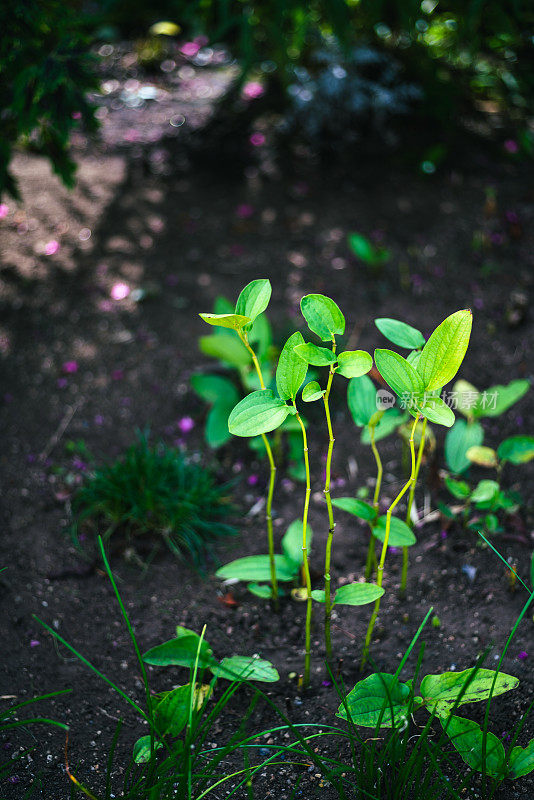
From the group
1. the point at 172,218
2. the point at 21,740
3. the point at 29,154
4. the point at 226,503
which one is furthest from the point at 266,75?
the point at 21,740

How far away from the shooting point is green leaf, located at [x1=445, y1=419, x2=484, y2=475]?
1.83 meters

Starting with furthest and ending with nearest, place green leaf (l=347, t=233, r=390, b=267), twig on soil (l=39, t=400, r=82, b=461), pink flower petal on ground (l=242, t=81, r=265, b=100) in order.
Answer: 1. pink flower petal on ground (l=242, t=81, r=265, b=100)
2. green leaf (l=347, t=233, r=390, b=267)
3. twig on soil (l=39, t=400, r=82, b=461)

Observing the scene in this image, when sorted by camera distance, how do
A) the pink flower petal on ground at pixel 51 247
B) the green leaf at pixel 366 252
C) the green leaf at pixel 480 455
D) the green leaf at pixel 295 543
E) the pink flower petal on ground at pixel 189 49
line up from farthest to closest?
the pink flower petal on ground at pixel 189 49
the pink flower petal on ground at pixel 51 247
the green leaf at pixel 366 252
the green leaf at pixel 480 455
the green leaf at pixel 295 543

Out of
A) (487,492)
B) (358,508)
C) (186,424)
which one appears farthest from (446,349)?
(186,424)

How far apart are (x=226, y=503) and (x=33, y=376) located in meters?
0.91

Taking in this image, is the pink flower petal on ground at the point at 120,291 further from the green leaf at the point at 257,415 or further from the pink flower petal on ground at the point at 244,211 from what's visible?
the green leaf at the point at 257,415

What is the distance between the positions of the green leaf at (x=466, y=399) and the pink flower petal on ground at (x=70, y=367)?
1341 mm

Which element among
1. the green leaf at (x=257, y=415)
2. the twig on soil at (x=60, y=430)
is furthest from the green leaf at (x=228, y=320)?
the twig on soil at (x=60, y=430)

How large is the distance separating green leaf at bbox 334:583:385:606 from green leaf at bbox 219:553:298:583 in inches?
9.6

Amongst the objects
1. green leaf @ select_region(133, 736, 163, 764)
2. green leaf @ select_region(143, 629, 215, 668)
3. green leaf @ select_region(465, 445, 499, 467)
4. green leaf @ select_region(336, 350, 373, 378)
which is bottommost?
green leaf @ select_region(133, 736, 163, 764)

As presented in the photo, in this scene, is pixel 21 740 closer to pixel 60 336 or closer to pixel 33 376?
pixel 33 376

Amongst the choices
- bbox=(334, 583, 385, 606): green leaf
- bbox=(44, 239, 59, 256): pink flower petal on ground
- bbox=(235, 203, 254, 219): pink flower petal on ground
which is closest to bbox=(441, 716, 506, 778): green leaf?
bbox=(334, 583, 385, 606): green leaf

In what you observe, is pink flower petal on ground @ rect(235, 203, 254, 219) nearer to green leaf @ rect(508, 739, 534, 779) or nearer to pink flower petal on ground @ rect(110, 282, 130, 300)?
pink flower petal on ground @ rect(110, 282, 130, 300)

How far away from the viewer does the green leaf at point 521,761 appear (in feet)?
4.13
